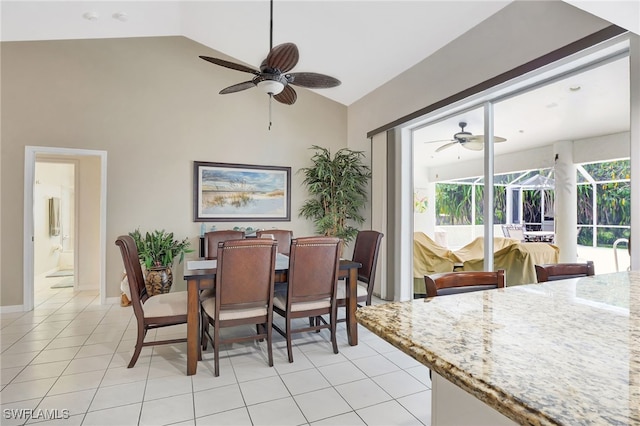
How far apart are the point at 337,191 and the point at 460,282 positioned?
148 inches

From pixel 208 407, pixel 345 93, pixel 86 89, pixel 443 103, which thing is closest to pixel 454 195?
pixel 443 103

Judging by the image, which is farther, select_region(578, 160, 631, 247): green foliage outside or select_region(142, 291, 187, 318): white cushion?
select_region(142, 291, 187, 318): white cushion

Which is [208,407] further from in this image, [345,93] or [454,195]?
[345,93]

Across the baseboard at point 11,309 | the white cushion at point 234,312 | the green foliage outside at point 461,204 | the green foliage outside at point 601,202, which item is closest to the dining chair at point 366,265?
the white cushion at point 234,312

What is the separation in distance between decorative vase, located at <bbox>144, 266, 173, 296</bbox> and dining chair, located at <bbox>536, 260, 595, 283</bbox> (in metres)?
4.15

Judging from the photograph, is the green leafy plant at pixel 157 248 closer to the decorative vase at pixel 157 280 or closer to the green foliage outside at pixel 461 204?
the decorative vase at pixel 157 280

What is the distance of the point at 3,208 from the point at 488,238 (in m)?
5.68

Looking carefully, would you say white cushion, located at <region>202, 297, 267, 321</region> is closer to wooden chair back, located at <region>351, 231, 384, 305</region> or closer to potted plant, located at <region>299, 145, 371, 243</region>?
wooden chair back, located at <region>351, 231, 384, 305</region>

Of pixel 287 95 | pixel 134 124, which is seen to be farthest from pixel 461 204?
pixel 134 124

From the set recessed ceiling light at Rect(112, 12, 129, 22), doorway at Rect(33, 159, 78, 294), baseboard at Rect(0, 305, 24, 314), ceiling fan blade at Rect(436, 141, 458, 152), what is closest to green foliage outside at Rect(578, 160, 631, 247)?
ceiling fan blade at Rect(436, 141, 458, 152)

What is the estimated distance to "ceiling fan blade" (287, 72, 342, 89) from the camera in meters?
2.86

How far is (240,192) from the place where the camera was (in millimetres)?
5109

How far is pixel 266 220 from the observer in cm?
524

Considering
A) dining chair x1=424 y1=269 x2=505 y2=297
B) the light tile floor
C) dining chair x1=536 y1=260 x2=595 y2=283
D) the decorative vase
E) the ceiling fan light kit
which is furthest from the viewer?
the decorative vase
